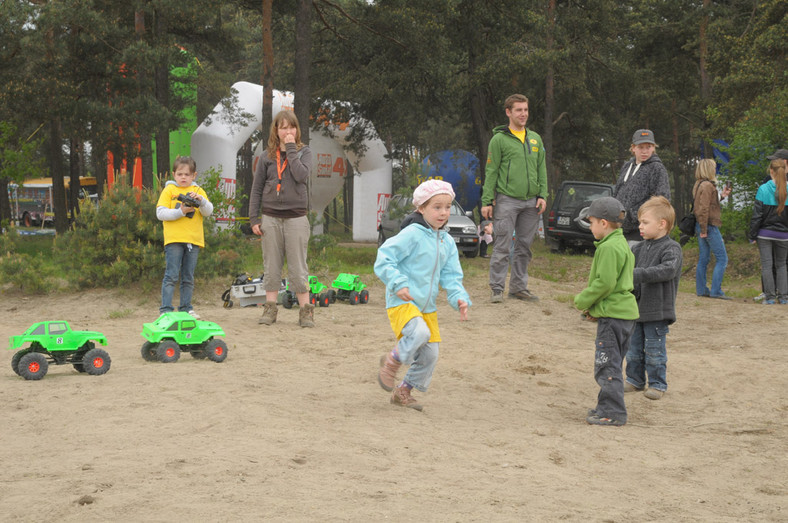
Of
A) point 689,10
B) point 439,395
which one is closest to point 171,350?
point 439,395

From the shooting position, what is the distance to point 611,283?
17.6 feet

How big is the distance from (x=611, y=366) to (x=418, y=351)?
1.31 m

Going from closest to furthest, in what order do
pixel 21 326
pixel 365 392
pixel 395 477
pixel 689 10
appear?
pixel 395 477 → pixel 365 392 → pixel 21 326 → pixel 689 10

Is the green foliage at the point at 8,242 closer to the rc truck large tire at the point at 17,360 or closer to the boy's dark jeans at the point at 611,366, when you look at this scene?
the rc truck large tire at the point at 17,360

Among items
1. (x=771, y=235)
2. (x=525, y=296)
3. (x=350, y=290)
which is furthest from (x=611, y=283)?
(x=771, y=235)

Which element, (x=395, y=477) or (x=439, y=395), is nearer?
(x=395, y=477)

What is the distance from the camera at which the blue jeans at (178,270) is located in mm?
8367

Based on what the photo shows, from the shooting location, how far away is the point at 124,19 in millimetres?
25078

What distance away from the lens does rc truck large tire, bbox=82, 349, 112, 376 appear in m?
5.84

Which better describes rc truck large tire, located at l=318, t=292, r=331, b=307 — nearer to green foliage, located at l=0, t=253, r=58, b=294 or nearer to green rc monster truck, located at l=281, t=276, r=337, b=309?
green rc monster truck, located at l=281, t=276, r=337, b=309

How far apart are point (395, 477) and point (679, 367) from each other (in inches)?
170

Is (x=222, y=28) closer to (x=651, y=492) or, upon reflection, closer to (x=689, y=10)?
(x=689, y=10)

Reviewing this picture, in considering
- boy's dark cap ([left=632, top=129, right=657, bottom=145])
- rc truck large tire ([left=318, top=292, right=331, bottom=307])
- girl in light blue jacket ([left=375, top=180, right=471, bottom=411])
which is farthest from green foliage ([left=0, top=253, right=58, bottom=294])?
boy's dark cap ([left=632, top=129, right=657, bottom=145])

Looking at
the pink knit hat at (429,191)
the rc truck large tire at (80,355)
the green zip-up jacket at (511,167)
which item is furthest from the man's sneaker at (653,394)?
the rc truck large tire at (80,355)
